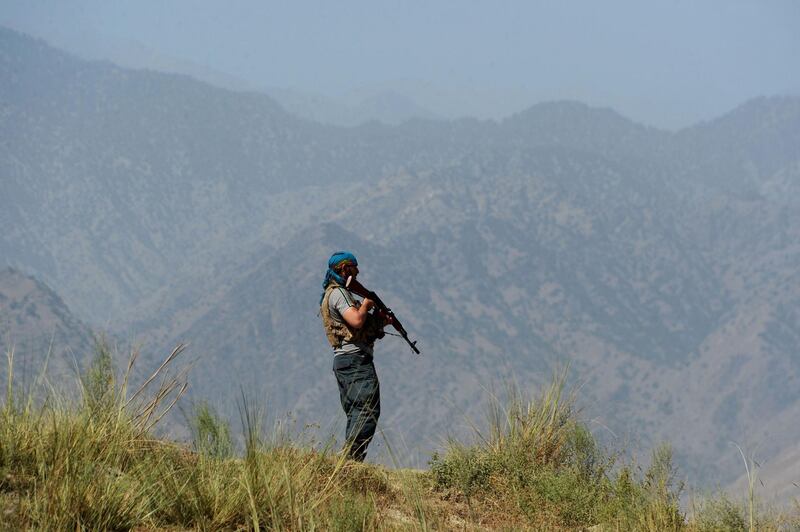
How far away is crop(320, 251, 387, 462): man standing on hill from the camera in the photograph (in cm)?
745

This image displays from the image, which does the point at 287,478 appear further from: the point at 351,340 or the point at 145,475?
the point at 351,340

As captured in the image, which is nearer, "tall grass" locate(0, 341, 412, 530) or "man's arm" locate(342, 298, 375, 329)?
"tall grass" locate(0, 341, 412, 530)

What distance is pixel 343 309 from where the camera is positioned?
7.60 meters

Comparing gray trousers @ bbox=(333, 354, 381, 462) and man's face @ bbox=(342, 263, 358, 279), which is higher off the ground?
man's face @ bbox=(342, 263, 358, 279)

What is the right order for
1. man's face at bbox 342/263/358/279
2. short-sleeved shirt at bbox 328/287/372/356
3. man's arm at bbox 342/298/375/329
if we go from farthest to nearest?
man's face at bbox 342/263/358/279
short-sleeved shirt at bbox 328/287/372/356
man's arm at bbox 342/298/375/329

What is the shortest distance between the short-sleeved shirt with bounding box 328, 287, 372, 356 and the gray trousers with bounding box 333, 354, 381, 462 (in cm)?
5

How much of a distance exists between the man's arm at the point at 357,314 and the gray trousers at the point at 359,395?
34 centimetres

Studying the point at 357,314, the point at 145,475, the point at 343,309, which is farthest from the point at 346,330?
the point at 145,475

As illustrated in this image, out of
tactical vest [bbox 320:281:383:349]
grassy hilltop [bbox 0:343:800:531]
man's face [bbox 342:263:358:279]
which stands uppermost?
man's face [bbox 342:263:358:279]

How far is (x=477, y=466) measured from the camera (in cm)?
712

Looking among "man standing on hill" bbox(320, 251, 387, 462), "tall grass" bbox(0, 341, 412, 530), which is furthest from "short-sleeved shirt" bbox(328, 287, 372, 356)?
"tall grass" bbox(0, 341, 412, 530)

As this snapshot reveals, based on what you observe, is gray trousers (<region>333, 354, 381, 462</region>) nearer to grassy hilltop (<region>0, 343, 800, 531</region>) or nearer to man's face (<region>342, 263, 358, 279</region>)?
grassy hilltop (<region>0, 343, 800, 531</region>)

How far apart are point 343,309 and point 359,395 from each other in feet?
2.23

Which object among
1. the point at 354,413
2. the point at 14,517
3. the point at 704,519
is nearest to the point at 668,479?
the point at 704,519
